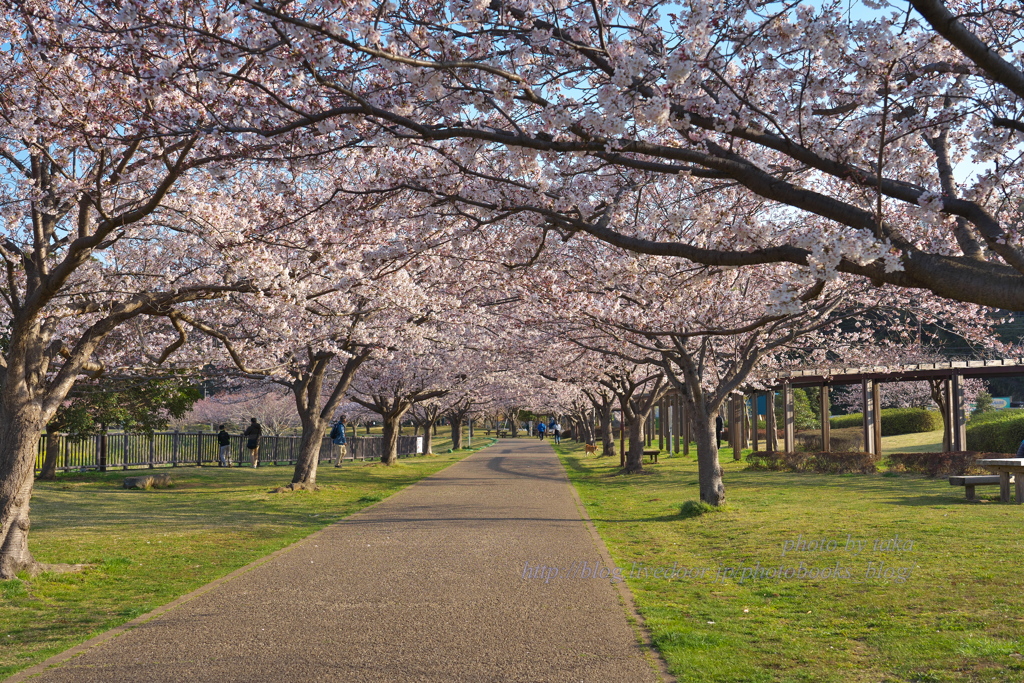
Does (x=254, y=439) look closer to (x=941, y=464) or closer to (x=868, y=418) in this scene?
(x=868, y=418)

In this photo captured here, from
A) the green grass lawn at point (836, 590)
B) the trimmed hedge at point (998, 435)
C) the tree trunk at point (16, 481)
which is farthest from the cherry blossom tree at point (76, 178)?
the trimmed hedge at point (998, 435)

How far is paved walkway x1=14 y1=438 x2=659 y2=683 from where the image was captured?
211 inches

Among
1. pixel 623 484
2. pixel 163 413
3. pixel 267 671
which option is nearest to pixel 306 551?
pixel 267 671

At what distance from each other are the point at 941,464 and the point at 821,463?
4.15 meters

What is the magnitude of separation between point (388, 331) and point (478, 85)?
13.2 meters

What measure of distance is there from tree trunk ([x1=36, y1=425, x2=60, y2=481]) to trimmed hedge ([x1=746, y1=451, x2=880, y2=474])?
20.9m

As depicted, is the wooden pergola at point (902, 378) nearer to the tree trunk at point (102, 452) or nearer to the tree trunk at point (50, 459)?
the tree trunk at point (102, 452)

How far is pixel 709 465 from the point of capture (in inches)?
586

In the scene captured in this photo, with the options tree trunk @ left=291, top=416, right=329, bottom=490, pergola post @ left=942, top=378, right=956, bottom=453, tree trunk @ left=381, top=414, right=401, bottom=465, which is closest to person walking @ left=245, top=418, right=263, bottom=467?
tree trunk @ left=381, top=414, right=401, bottom=465

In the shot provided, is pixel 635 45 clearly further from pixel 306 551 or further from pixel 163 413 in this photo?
pixel 163 413

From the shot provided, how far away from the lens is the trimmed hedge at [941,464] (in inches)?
752

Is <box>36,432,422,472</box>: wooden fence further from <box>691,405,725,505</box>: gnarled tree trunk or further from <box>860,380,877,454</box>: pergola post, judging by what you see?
<box>860,380,877,454</box>: pergola post

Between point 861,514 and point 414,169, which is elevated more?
point 414,169

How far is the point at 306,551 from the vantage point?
1048 cm
